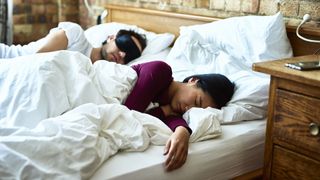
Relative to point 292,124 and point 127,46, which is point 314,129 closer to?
point 292,124

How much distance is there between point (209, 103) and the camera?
149 centimetres

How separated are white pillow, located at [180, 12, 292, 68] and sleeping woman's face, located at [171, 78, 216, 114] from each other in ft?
1.13

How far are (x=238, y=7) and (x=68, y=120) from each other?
1149 millimetres

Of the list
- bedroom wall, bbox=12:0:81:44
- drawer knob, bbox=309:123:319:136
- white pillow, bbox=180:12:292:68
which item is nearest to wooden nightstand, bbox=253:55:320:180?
drawer knob, bbox=309:123:319:136

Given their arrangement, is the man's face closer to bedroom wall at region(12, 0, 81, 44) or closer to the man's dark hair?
the man's dark hair

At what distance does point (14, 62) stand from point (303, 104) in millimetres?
1003

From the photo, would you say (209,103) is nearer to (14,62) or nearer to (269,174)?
(269,174)

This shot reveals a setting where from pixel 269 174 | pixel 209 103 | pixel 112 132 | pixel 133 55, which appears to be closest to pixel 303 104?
pixel 269 174

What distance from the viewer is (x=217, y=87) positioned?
1.49 meters

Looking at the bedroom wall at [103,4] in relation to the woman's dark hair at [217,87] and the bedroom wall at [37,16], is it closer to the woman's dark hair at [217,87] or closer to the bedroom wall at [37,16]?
the bedroom wall at [37,16]

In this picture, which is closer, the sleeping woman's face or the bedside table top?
the bedside table top

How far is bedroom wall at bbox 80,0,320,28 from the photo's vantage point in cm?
169

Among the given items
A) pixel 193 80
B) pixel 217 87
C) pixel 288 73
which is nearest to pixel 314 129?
pixel 288 73

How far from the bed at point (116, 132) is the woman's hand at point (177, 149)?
0.02 m
